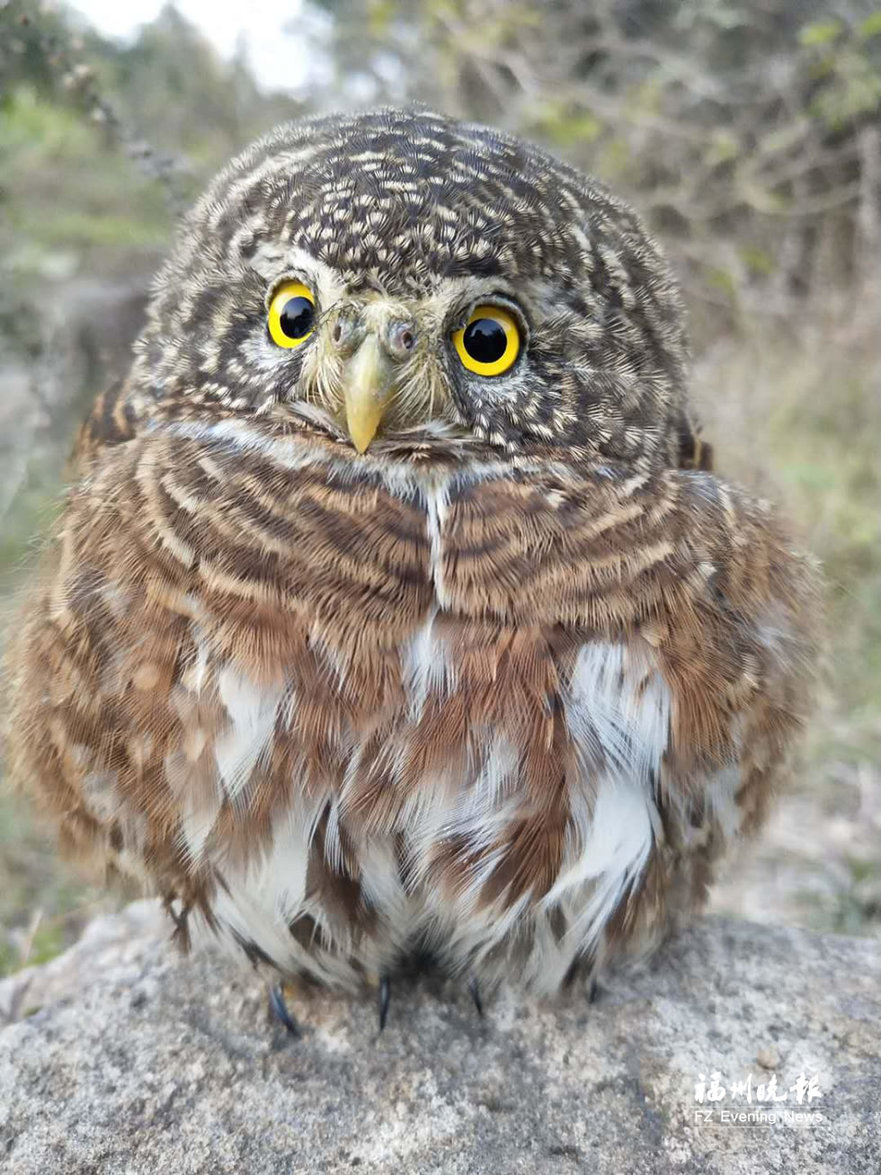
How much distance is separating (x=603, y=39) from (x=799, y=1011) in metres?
5.99

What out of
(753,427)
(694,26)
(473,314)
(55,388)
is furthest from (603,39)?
(473,314)

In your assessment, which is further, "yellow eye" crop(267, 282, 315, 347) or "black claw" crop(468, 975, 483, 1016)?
"black claw" crop(468, 975, 483, 1016)

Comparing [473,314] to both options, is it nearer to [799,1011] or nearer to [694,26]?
[799,1011]

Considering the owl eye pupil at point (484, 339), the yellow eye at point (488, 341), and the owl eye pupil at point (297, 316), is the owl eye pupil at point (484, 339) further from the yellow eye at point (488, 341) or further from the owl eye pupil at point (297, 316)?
the owl eye pupil at point (297, 316)

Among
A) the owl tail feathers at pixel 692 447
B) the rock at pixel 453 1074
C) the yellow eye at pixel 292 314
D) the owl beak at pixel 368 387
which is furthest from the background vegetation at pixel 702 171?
the owl beak at pixel 368 387

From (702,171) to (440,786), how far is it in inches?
224

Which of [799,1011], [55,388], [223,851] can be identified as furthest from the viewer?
[55,388]

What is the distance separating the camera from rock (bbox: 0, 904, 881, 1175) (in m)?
1.66

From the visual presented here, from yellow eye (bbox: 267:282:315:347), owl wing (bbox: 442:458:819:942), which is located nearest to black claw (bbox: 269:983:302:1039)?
owl wing (bbox: 442:458:819:942)

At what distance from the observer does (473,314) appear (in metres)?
1.64

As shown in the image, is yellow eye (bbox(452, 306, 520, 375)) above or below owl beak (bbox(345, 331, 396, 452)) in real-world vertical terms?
above

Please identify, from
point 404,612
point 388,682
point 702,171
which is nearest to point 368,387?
point 404,612

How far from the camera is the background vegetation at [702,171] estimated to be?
4887 millimetres

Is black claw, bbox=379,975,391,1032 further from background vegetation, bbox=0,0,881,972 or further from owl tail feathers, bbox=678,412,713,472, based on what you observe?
background vegetation, bbox=0,0,881,972
